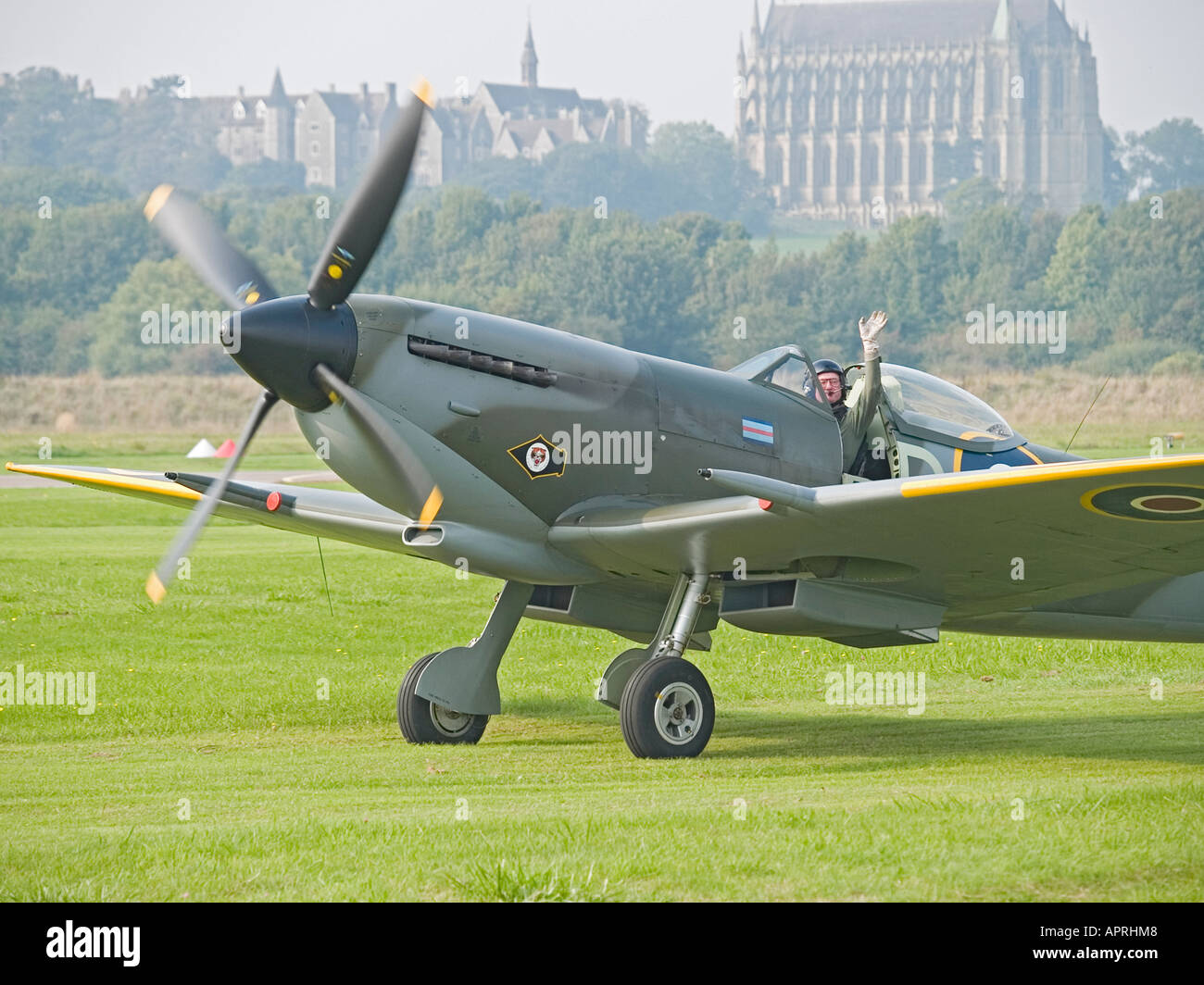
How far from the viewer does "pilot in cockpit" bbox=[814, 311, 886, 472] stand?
1059 centimetres

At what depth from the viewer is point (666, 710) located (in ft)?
33.3

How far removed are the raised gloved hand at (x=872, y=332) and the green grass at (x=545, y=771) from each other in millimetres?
2651

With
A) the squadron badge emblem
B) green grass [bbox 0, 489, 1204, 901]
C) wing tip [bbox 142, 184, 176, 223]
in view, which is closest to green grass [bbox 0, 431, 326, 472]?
green grass [bbox 0, 489, 1204, 901]

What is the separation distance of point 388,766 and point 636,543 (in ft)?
6.87

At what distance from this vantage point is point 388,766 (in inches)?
396

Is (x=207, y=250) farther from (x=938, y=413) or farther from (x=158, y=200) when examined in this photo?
(x=938, y=413)

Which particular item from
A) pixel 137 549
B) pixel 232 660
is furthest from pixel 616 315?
pixel 232 660

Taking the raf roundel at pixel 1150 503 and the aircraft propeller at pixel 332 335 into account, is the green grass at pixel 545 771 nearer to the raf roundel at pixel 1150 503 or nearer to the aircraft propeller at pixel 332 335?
the raf roundel at pixel 1150 503

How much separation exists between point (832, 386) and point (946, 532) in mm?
2010

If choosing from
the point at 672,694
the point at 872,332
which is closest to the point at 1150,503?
the point at 872,332

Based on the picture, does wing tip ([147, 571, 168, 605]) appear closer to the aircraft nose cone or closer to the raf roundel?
the aircraft nose cone

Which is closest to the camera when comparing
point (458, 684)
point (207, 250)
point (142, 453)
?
point (207, 250)

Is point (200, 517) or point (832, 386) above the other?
point (832, 386)
